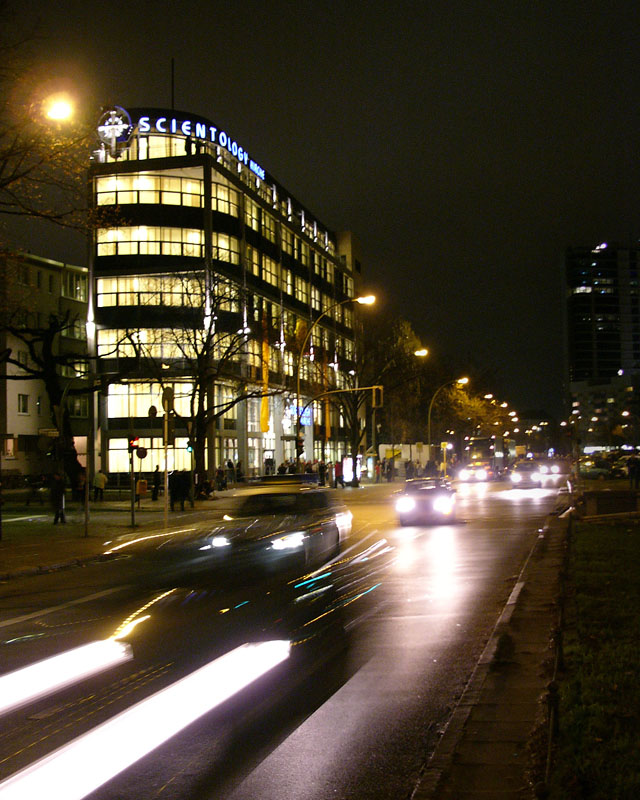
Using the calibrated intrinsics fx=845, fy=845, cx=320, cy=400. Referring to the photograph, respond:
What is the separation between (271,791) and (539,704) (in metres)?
2.31

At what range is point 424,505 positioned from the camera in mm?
26781

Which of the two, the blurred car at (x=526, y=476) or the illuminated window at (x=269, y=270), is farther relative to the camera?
the illuminated window at (x=269, y=270)

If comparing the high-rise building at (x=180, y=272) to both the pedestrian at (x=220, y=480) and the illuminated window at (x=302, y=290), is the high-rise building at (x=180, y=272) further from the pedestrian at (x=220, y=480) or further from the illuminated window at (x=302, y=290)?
the illuminated window at (x=302, y=290)

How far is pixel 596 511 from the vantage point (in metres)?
26.9

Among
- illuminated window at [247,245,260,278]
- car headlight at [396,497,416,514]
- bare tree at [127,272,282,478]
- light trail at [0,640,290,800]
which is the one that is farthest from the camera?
illuminated window at [247,245,260,278]

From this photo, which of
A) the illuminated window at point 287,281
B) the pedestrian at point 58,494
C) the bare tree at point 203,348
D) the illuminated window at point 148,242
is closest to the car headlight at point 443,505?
the pedestrian at point 58,494

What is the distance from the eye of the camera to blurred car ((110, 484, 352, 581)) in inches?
512

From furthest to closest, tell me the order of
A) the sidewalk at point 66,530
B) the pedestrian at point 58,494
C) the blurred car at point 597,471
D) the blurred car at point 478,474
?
the blurred car at point 478,474 → the blurred car at point 597,471 → the pedestrian at point 58,494 → the sidewalk at point 66,530

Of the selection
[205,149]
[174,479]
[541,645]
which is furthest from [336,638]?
[205,149]

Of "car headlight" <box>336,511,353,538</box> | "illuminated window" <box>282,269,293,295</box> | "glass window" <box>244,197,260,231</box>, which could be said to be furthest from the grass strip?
"illuminated window" <box>282,269,293,295</box>

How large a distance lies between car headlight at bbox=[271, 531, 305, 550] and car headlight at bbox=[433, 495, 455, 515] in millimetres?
13306

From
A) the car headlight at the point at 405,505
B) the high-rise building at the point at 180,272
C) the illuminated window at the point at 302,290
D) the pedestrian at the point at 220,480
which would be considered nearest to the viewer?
the car headlight at the point at 405,505

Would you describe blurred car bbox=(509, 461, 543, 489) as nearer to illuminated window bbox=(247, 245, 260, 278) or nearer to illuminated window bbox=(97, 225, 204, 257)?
illuminated window bbox=(247, 245, 260, 278)

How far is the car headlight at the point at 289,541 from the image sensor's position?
527 inches
